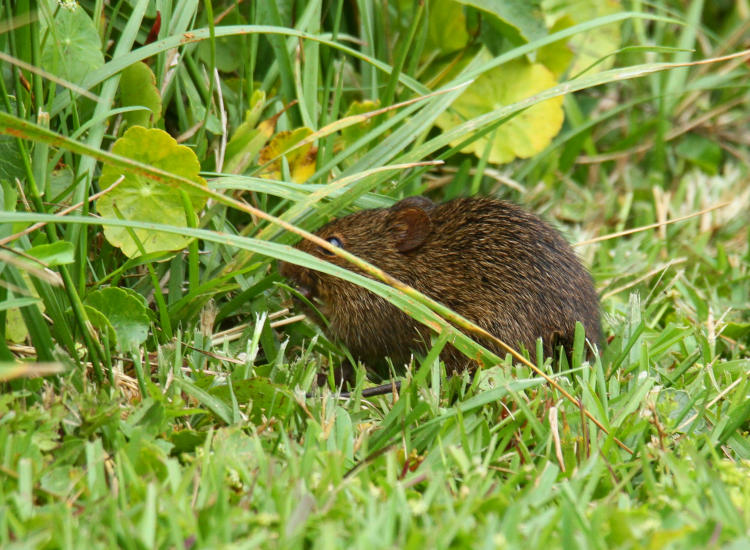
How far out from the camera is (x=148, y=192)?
11.5 feet

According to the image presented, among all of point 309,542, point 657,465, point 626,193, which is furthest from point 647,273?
point 309,542

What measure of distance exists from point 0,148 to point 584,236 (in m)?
3.33

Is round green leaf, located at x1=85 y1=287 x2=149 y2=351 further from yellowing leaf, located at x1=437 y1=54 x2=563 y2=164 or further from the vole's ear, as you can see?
yellowing leaf, located at x1=437 y1=54 x2=563 y2=164

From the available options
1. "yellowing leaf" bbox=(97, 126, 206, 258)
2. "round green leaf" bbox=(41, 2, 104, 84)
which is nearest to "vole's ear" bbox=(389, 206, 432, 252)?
"yellowing leaf" bbox=(97, 126, 206, 258)

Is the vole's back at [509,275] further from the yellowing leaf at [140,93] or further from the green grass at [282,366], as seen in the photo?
the yellowing leaf at [140,93]

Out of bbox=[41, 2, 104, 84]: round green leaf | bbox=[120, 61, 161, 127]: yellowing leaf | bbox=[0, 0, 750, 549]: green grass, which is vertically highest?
bbox=[41, 2, 104, 84]: round green leaf

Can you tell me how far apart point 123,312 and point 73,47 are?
1.02 m

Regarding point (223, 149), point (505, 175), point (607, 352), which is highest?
point (223, 149)

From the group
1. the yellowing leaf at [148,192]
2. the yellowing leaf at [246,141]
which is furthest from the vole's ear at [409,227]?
the yellowing leaf at [148,192]

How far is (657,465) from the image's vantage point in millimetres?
2879

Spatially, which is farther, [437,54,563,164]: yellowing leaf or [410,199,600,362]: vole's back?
[437,54,563,164]: yellowing leaf

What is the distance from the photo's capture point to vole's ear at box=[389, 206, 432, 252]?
400 centimetres

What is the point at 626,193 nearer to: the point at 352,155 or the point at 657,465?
the point at 352,155

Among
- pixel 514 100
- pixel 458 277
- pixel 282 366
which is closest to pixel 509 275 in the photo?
pixel 458 277
